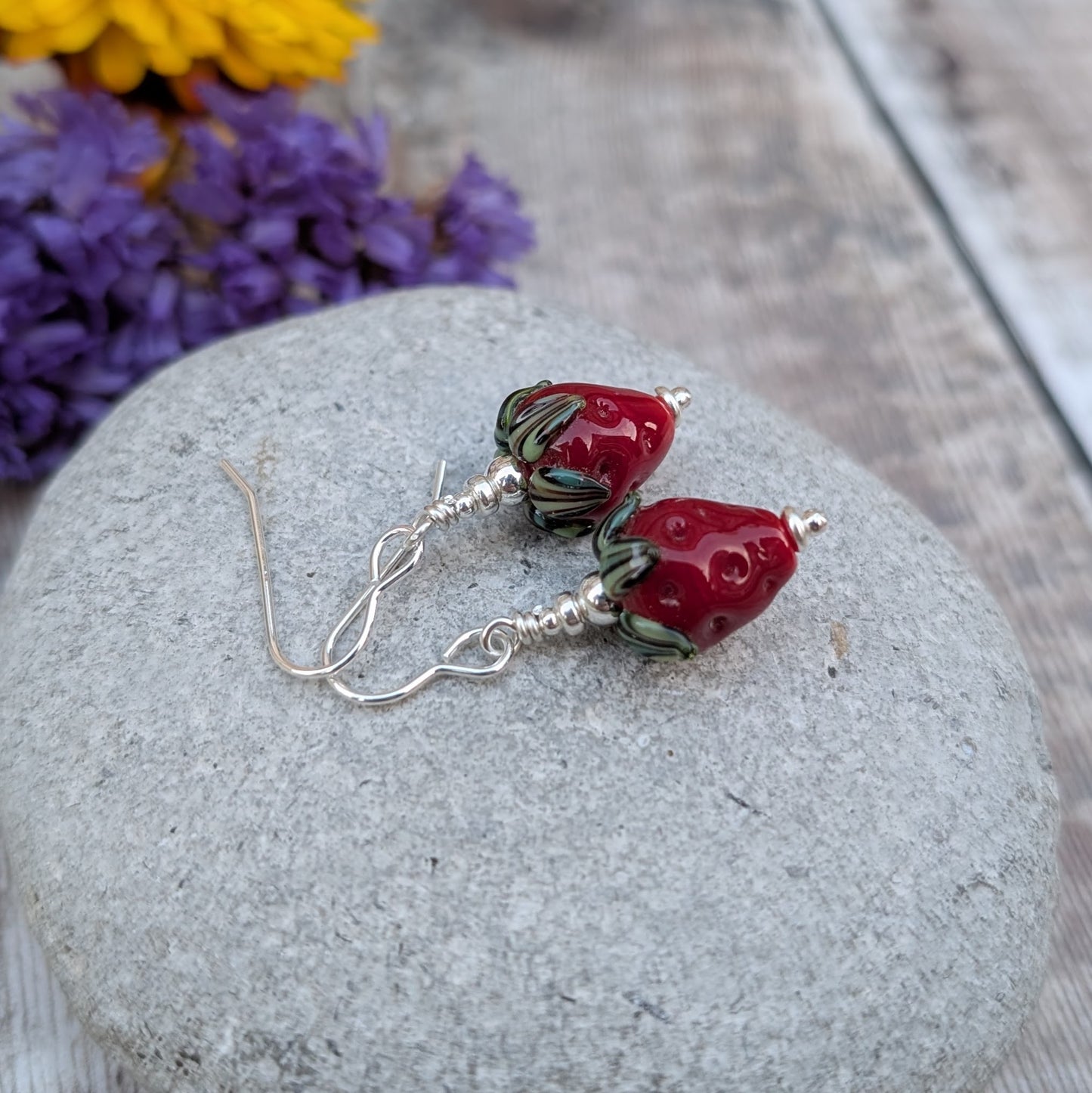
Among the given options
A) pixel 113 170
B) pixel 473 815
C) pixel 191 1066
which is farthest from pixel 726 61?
pixel 191 1066

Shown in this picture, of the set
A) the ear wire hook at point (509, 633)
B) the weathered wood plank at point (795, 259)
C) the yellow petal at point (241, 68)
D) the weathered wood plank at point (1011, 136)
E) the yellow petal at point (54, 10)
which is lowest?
the weathered wood plank at point (795, 259)

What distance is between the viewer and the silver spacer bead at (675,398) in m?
1.12

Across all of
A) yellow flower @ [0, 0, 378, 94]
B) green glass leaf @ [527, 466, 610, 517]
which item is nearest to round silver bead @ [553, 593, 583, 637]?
green glass leaf @ [527, 466, 610, 517]

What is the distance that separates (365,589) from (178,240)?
60cm

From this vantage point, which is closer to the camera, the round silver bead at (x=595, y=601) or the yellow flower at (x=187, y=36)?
the round silver bead at (x=595, y=601)

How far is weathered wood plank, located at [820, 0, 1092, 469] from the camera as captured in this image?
1953mm

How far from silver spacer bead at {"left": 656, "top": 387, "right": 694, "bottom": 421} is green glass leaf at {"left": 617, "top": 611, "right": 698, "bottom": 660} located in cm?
22

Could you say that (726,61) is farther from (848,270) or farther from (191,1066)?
(191,1066)

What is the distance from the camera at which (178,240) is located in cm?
144

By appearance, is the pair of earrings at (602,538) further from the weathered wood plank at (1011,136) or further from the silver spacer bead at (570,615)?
the weathered wood plank at (1011,136)

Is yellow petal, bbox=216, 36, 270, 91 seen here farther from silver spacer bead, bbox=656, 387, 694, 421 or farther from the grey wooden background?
silver spacer bead, bbox=656, 387, 694, 421

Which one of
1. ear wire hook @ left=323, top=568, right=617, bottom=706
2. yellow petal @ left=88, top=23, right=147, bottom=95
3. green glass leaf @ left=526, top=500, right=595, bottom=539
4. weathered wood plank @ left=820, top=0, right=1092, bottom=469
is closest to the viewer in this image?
ear wire hook @ left=323, top=568, right=617, bottom=706

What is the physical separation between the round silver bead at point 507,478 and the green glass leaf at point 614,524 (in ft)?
0.33

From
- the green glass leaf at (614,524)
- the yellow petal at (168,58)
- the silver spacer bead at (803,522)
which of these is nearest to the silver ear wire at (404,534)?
the green glass leaf at (614,524)
